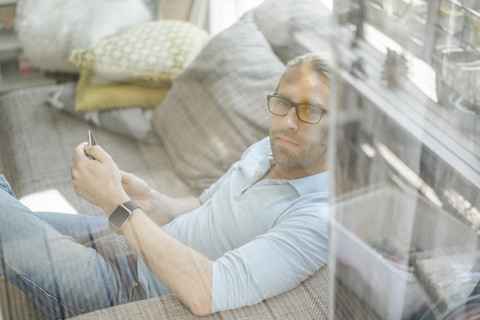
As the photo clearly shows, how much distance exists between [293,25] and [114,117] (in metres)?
0.32

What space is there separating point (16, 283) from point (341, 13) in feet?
1.66

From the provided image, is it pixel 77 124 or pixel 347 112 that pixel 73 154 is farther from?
pixel 347 112

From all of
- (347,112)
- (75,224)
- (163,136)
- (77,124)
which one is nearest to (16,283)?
(75,224)

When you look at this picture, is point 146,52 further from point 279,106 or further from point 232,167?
point 279,106

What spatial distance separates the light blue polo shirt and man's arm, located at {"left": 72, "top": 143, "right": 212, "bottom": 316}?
15 mm

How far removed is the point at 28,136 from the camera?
0.82 metres

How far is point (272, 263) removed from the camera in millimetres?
718

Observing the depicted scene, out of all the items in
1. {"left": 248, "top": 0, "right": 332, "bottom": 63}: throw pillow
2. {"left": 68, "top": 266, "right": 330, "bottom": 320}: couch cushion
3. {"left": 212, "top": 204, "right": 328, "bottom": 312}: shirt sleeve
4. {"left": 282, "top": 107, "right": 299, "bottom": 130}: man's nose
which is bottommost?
{"left": 68, "top": 266, "right": 330, "bottom": 320}: couch cushion

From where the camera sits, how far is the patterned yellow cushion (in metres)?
0.97

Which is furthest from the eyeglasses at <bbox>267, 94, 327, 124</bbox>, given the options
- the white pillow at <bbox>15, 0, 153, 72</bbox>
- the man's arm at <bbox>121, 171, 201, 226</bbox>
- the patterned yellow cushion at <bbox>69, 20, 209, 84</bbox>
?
the white pillow at <bbox>15, 0, 153, 72</bbox>

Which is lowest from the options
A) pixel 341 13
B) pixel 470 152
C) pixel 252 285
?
pixel 252 285

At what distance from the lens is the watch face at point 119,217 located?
2.21 ft

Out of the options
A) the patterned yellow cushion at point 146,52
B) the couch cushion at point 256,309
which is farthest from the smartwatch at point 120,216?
the patterned yellow cushion at point 146,52

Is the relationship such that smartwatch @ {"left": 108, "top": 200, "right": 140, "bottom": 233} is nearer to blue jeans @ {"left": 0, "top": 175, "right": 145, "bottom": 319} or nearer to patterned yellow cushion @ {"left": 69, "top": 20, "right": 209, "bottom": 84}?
blue jeans @ {"left": 0, "top": 175, "right": 145, "bottom": 319}
